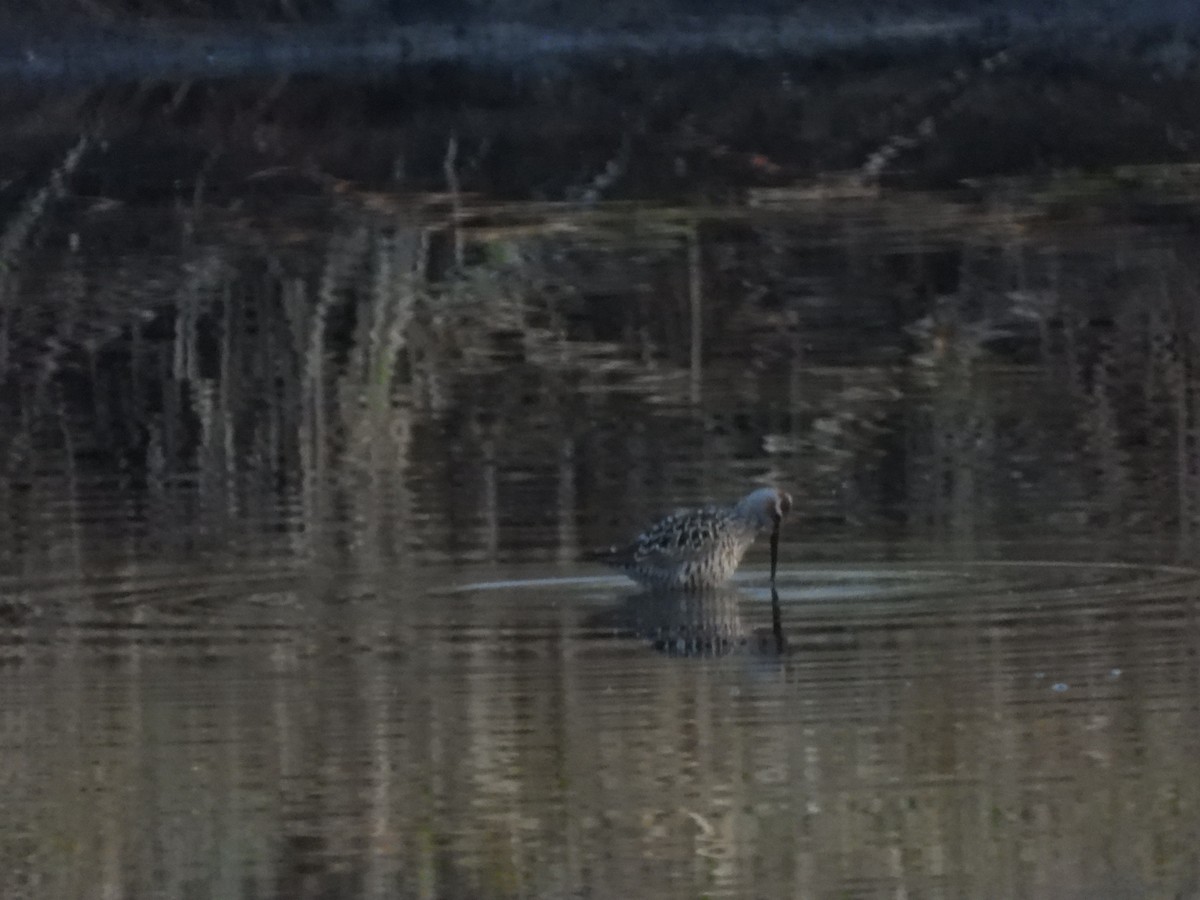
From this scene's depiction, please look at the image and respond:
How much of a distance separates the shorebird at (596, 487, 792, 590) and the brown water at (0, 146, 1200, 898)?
82 mm

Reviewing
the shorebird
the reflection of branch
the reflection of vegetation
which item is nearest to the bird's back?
the shorebird

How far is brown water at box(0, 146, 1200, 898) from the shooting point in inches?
283

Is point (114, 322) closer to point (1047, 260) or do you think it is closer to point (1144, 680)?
point (1047, 260)

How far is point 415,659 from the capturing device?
8.95 metres

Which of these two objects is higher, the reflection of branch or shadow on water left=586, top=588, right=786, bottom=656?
the reflection of branch

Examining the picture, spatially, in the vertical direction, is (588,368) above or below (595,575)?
above

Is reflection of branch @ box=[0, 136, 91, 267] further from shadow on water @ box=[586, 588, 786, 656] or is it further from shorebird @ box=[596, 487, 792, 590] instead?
shadow on water @ box=[586, 588, 786, 656]

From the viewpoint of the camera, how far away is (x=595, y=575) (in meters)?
10.2

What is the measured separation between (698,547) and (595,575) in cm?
31

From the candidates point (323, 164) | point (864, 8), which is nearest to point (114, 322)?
point (323, 164)

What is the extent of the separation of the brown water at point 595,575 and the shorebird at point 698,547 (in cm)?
8

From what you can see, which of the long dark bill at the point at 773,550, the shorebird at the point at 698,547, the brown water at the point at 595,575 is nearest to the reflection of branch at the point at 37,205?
the brown water at the point at 595,575

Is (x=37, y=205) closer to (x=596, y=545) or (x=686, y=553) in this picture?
(x=596, y=545)

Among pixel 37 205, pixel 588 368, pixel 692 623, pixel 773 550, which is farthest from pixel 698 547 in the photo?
pixel 37 205
